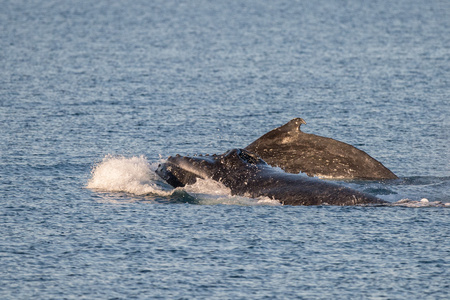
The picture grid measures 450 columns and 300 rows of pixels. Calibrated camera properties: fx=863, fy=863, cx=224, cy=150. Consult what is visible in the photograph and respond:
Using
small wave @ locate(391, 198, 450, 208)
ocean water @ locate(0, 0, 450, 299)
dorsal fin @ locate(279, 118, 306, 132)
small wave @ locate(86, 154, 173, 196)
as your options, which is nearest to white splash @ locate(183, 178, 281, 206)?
ocean water @ locate(0, 0, 450, 299)

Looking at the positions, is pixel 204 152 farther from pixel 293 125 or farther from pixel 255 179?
pixel 255 179

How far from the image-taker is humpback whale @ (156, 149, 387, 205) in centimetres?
2031

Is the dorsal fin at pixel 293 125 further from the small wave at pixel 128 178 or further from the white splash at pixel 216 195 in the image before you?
the small wave at pixel 128 178

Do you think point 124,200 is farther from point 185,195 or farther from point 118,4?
point 118,4

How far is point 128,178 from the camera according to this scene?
22750 millimetres

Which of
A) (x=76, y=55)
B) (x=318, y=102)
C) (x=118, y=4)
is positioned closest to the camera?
(x=318, y=102)

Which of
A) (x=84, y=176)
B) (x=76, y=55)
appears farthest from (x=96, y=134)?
(x=76, y=55)

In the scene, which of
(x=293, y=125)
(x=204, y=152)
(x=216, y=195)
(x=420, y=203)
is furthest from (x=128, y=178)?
(x=420, y=203)

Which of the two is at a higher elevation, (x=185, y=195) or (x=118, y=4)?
(x=118, y=4)

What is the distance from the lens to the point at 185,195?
69.6 ft

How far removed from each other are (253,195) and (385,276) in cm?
518

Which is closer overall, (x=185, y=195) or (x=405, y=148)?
(x=185, y=195)

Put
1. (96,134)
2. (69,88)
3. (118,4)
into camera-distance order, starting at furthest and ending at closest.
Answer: (118,4), (69,88), (96,134)

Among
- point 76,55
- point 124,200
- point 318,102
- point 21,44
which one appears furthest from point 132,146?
point 21,44
